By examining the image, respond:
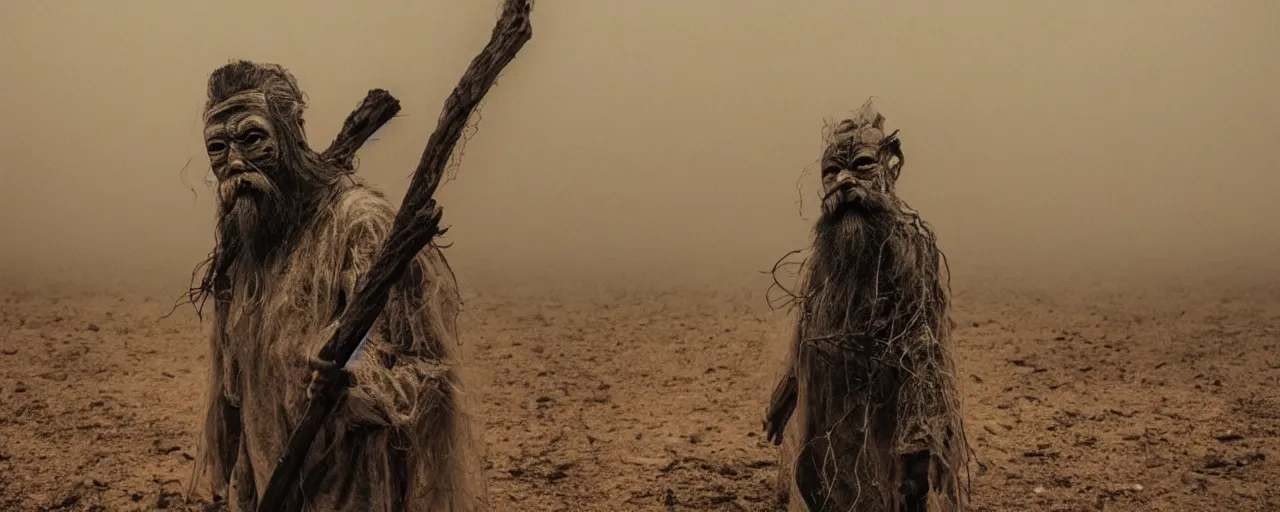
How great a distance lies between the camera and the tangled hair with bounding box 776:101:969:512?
2.25m

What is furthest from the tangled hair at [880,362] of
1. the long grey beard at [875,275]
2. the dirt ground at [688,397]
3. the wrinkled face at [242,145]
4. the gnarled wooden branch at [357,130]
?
the wrinkled face at [242,145]

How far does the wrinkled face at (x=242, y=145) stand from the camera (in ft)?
7.09

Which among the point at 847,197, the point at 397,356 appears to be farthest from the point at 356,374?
the point at 847,197

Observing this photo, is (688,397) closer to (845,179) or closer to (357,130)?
(845,179)

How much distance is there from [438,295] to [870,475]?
2.48 ft

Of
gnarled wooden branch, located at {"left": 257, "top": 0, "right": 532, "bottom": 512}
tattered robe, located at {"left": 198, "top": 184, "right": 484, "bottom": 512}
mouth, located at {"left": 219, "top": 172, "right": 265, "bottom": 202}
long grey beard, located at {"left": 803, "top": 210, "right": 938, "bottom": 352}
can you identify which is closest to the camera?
gnarled wooden branch, located at {"left": 257, "top": 0, "right": 532, "bottom": 512}

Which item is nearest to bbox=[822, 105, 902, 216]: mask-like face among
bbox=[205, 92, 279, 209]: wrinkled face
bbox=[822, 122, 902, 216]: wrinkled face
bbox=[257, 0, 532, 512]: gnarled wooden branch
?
bbox=[822, 122, 902, 216]: wrinkled face

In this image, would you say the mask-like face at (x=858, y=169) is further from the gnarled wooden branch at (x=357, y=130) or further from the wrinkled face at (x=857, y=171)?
the gnarled wooden branch at (x=357, y=130)

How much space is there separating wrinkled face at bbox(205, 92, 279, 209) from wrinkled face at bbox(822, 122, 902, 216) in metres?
Result: 0.88

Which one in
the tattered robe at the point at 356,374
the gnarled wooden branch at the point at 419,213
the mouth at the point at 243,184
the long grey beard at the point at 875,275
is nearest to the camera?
the gnarled wooden branch at the point at 419,213

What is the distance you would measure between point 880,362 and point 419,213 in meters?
0.79

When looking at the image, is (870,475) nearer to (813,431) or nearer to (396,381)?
(813,431)

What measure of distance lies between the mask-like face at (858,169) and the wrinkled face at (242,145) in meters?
0.88

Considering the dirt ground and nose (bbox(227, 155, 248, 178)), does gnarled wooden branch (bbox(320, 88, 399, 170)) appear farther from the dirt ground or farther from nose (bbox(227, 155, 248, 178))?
the dirt ground
